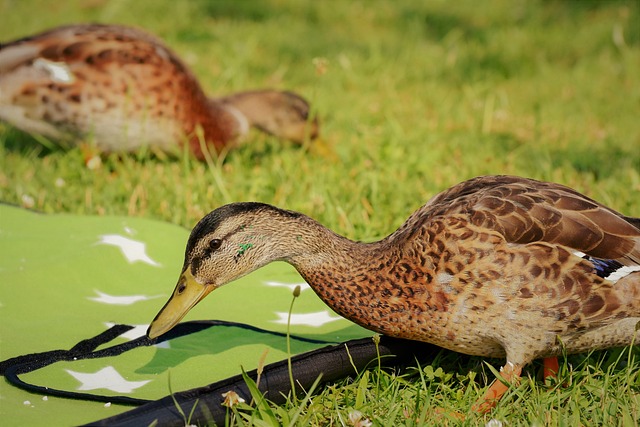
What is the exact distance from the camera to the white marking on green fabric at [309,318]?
3283 mm

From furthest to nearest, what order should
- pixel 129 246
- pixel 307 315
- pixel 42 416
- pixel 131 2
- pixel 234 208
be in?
1. pixel 131 2
2. pixel 129 246
3. pixel 307 315
4. pixel 234 208
5. pixel 42 416

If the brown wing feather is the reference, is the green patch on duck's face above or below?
below

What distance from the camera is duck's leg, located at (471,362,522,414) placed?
8.63 feet

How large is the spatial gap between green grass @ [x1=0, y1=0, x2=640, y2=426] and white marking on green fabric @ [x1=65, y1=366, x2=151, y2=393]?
1.71 ft

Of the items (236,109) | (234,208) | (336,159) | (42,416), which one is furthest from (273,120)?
(42,416)

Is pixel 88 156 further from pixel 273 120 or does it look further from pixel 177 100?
pixel 273 120

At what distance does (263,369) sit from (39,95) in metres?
3.05

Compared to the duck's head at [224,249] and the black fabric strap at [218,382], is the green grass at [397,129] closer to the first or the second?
the black fabric strap at [218,382]

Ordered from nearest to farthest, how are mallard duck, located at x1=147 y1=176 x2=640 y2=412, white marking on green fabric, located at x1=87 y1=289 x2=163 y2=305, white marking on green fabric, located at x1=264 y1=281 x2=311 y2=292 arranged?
1. mallard duck, located at x1=147 y1=176 x2=640 y2=412
2. white marking on green fabric, located at x1=87 y1=289 x2=163 y2=305
3. white marking on green fabric, located at x1=264 y1=281 x2=311 y2=292

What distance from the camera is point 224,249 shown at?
8.92 ft

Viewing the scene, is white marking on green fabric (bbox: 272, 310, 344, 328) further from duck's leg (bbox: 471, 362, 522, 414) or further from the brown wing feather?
duck's leg (bbox: 471, 362, 522, 414)

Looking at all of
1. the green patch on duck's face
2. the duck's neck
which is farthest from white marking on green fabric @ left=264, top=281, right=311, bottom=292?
the green patch on duck's face

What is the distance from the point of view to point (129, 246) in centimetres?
381

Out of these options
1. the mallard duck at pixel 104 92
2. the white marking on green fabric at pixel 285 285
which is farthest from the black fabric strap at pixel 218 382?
the mallard duck at pixel 104 92
